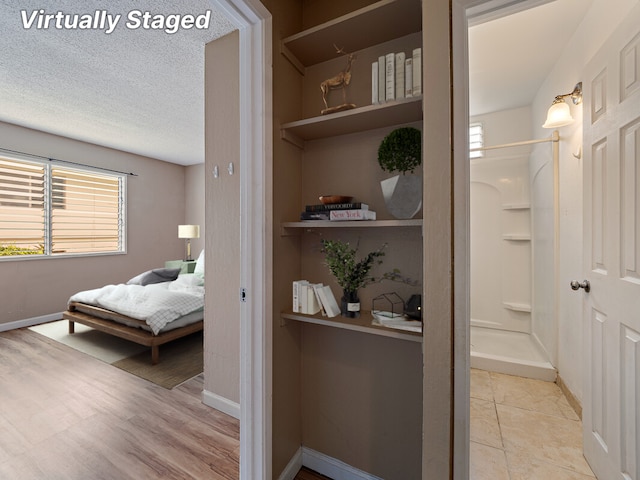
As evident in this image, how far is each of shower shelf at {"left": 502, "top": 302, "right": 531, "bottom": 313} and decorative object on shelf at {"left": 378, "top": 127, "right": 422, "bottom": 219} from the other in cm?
268

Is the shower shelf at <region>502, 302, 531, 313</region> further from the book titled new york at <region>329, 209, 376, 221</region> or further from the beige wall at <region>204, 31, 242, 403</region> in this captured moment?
the beige wall at <region>204, 31, 242, 403</region>

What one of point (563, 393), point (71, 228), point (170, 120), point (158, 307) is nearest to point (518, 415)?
point (563, 393)

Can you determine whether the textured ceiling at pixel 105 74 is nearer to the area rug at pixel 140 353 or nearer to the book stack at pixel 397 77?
the book stack at pixel 397 77

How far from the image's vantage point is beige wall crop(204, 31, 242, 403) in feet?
6.44

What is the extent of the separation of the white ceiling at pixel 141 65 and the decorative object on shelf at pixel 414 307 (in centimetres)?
176

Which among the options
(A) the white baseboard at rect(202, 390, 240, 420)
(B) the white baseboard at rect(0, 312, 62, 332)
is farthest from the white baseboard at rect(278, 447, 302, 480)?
(B) the white baseboard at rect(0, 312, 62, 332)

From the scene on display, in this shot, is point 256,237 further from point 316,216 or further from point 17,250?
point 17,250

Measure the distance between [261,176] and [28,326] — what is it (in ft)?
14.6

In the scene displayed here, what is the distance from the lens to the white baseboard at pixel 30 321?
351cm

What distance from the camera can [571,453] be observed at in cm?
161

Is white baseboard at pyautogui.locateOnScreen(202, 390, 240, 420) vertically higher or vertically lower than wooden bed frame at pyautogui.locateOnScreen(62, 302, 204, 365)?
lower

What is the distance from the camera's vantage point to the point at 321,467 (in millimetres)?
1494

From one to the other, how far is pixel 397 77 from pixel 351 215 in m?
0.59

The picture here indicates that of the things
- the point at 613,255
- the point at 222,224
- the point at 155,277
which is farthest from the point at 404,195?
the point at 155,277
